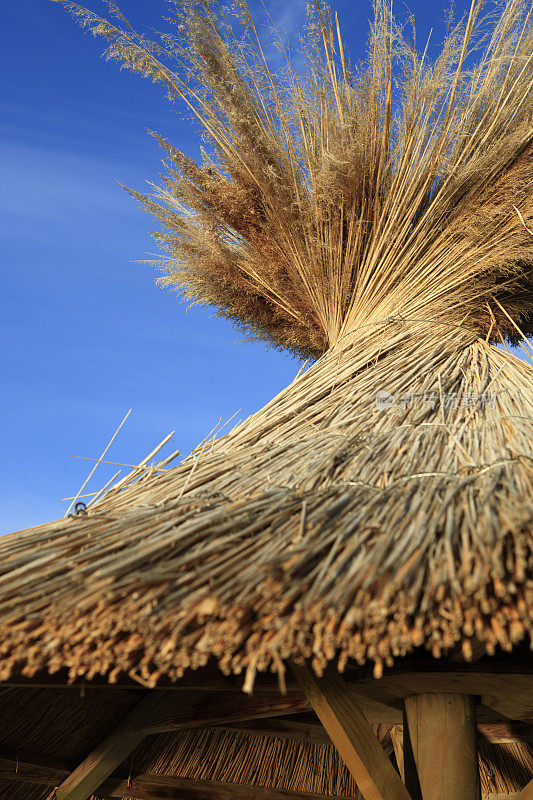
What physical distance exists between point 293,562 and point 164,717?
5.03 feet

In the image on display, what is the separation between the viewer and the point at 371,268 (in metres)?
2.73

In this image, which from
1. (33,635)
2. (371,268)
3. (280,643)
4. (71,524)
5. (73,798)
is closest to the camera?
(280,643)

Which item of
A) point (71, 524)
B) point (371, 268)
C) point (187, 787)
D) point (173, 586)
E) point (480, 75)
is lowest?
point (187, 787)

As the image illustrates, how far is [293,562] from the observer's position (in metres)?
→ 1.16

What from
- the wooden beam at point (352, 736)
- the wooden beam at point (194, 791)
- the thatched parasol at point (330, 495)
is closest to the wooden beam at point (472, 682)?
the thatched parasol at point (330, 495)

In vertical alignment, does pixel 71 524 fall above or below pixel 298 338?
below

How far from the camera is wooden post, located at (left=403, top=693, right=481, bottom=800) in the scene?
1.61m

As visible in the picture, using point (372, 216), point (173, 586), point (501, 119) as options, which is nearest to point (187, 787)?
point (173, 586)

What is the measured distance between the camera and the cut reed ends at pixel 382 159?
2.56 m

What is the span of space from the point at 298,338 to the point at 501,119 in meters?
1.41

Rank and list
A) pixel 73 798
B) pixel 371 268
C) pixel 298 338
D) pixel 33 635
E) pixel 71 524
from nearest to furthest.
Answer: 1. pixel 33 635
2. pixel 71 524
3. pixel 73 798
4. pixel 371 268
5. pixel 298 338

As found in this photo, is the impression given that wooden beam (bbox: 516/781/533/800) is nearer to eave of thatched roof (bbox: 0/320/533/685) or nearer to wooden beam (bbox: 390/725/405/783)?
eave of thatched roof (bbox: 0/320/533/685)

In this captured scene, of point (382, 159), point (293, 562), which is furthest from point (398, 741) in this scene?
point (382, 159)

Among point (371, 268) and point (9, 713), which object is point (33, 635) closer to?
point (9, 713)
